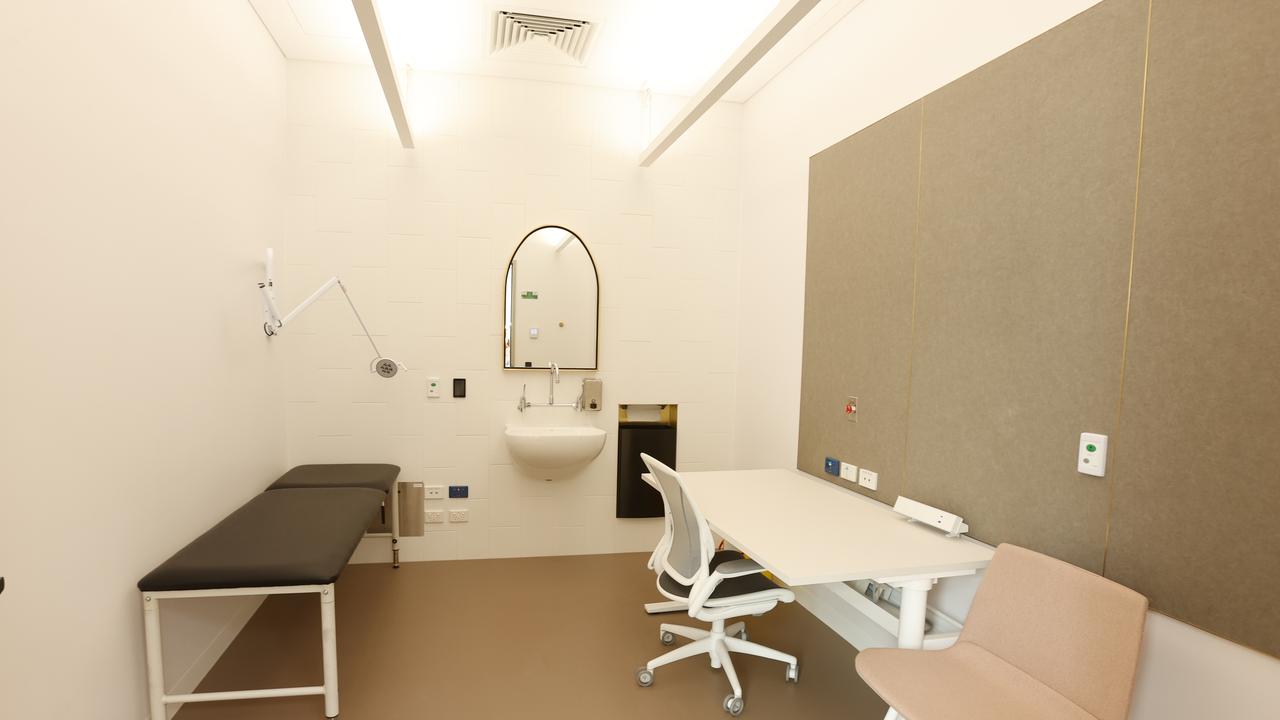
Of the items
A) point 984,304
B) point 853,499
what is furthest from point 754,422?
point 984,304

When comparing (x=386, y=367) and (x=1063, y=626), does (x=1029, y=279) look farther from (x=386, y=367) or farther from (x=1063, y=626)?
(x=386, y=367)

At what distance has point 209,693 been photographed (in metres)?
2.01

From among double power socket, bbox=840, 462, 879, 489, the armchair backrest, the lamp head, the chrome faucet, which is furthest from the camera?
the chrome faucet

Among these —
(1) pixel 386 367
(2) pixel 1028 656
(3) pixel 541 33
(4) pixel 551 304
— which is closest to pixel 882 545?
(2) pixel 1028 656

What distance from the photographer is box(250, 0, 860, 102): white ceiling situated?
2.90m

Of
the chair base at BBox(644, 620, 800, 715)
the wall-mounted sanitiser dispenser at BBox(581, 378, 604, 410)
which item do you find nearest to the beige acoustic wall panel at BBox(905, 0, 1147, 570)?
the chair base at BBox(644, 620, 800, 715)

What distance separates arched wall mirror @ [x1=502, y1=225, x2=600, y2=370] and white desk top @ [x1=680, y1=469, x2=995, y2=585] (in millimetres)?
1332

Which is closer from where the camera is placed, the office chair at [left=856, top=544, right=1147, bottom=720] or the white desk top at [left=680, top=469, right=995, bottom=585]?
the office chair at [left=856, top=544, right=1147, bottom=720]

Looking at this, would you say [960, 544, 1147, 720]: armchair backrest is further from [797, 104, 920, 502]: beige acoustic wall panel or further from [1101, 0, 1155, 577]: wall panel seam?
[797, 104, 920, 502]: beige acoustic wall panel

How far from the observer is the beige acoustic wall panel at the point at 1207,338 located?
1.30 metres

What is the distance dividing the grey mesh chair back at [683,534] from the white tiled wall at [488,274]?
149 centimetres

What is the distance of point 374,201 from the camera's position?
3611 millimetres

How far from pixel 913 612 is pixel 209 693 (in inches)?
93.5

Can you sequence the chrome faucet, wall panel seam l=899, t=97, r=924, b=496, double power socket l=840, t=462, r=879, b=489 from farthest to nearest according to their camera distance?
the chrome faucet
double power socket l=840, t=462, r=879, b=489
wall panel seam l=899, t=97, r=924, b=496
